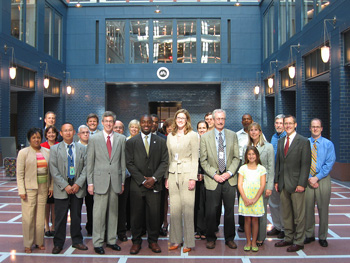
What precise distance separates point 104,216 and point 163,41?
18.4 meters

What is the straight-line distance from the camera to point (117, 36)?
21.9 m

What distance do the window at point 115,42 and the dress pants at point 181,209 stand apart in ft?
59.0

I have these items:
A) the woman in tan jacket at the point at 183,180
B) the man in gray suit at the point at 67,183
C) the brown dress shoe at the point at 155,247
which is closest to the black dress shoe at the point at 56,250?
the man in gray suit at the point at 67,183

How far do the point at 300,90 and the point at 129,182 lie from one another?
11.2 meters

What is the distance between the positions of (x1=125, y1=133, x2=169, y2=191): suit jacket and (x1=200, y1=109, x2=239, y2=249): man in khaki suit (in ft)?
2.13

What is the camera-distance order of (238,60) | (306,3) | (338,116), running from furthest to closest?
(238,60)
(306,3)
(338,116)

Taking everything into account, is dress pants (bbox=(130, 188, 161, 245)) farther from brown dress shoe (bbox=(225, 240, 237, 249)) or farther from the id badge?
brown dress shoe (bbox=(225, 240, 237, 249))

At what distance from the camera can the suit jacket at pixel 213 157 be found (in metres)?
5.25

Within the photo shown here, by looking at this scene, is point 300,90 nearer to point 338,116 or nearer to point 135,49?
point 338,116

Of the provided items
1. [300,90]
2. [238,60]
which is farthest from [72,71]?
[300,90]

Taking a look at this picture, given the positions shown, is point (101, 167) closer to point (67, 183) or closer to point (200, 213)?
point (67, 183)

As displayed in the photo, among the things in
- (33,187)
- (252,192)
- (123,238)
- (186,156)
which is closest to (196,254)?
(252,192)

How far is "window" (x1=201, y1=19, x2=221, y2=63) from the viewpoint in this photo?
22.0 meters

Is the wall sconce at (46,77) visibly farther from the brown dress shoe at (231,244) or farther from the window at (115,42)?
the brown dress shoe at (231,244)
